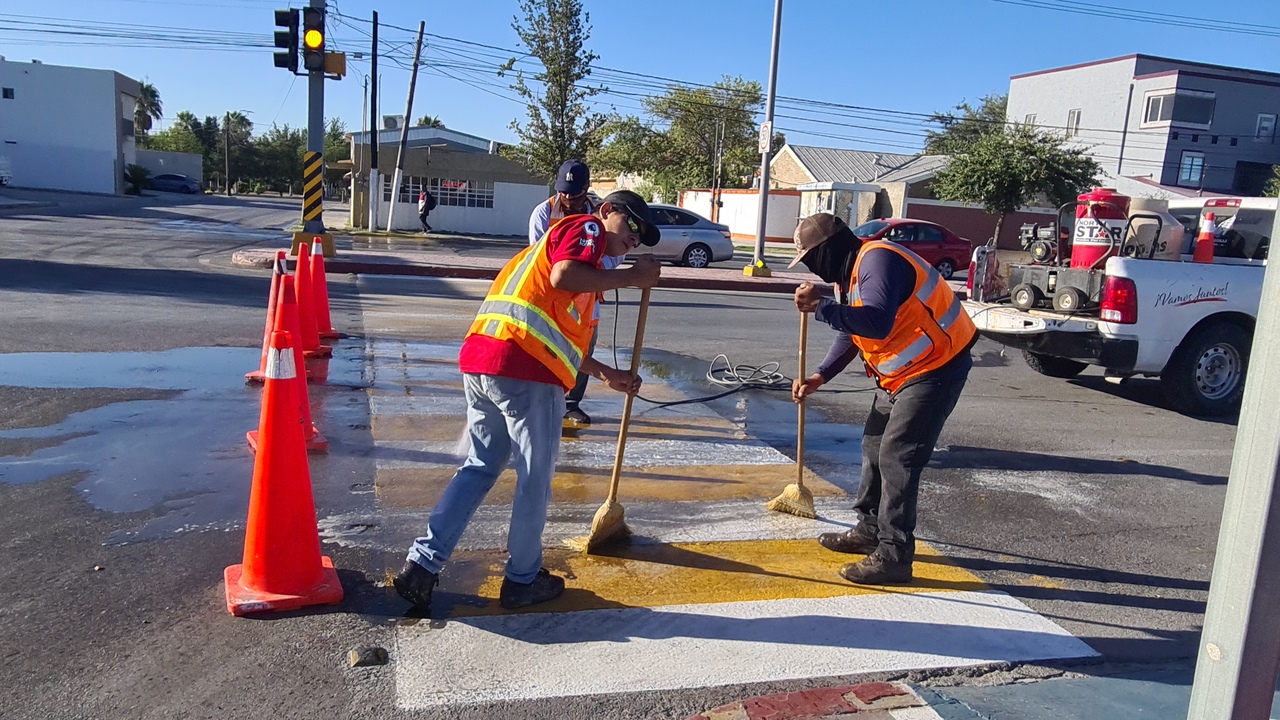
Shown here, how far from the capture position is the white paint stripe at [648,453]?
5.80 metres

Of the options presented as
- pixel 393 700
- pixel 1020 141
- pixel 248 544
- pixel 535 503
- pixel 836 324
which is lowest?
pixel 393 700

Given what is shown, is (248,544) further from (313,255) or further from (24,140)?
(24,140)

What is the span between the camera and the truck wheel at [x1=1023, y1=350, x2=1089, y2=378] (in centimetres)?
960

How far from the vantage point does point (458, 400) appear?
7.18 m

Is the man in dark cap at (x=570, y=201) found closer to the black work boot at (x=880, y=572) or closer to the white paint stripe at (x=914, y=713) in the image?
the black work boot at (x=880, y=572)

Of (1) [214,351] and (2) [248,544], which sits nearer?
(2) [248,544]

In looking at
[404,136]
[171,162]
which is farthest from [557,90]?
[171,162]

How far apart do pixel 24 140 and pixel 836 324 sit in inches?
2444

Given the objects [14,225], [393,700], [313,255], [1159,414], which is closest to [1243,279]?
[1159,414]

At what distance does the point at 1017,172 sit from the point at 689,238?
1517cm

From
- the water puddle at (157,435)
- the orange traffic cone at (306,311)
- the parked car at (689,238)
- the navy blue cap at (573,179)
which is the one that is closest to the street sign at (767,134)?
the parked car at (689,238)

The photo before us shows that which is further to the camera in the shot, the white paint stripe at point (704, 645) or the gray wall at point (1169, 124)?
the gray wall at point (1169, 124)

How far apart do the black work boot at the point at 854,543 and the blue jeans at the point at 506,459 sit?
1.61m

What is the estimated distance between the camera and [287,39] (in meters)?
15.1
